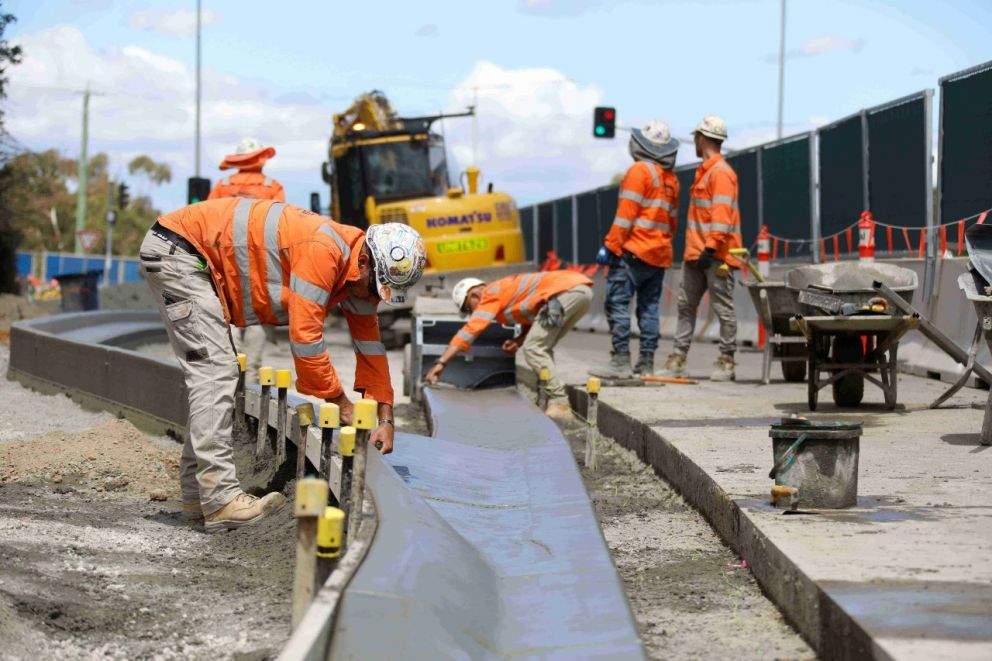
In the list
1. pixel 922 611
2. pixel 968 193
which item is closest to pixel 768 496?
pixel 922 611

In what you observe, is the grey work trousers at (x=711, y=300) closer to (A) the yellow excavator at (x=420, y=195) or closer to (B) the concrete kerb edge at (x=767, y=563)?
(B) the concrete kerb edge at (x=767, y=563)

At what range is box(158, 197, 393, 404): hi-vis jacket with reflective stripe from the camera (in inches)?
240

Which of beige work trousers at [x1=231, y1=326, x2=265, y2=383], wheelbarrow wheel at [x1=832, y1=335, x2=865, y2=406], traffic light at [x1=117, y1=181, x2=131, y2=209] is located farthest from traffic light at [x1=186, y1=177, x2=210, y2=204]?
traffic light at [x1=117, y1=181, x2=131, y2=209]

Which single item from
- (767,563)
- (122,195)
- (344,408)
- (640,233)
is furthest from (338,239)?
(122,195)

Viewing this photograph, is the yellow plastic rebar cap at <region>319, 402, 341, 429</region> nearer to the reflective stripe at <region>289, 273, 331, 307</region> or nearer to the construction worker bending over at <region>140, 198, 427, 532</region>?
the construction worker bending over at <region>140, 198, 427, 532</region>

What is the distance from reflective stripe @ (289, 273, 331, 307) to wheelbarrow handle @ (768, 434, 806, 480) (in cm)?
200

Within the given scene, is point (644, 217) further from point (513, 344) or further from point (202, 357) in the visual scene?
point (202, 357)

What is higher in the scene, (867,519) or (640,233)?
(640,233)

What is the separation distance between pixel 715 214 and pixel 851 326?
2716 mm

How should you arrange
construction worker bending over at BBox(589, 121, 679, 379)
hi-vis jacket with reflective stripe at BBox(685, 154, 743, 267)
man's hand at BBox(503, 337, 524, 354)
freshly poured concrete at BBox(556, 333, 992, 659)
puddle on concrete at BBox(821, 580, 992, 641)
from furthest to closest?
construction worker bending over at BBox(589, 121, 679, 379), hi-vis jacket with reflective stripe at BBox(685, 154, 743, 267), man's hand at BBox(503, 337, 524, 354), freshly poured concrete at BBox(556, 333, 992, 659), puddle on concrete at BBox(821, 580, 992, 641)

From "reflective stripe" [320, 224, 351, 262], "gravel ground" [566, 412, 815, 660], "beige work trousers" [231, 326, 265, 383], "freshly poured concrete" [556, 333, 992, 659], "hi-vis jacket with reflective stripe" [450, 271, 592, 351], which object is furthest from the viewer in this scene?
"beige work trousers" [231, 326, 265, 383]

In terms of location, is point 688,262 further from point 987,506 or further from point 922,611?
point 922,611

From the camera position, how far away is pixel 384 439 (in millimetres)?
6520

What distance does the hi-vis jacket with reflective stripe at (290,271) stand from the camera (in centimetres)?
610
